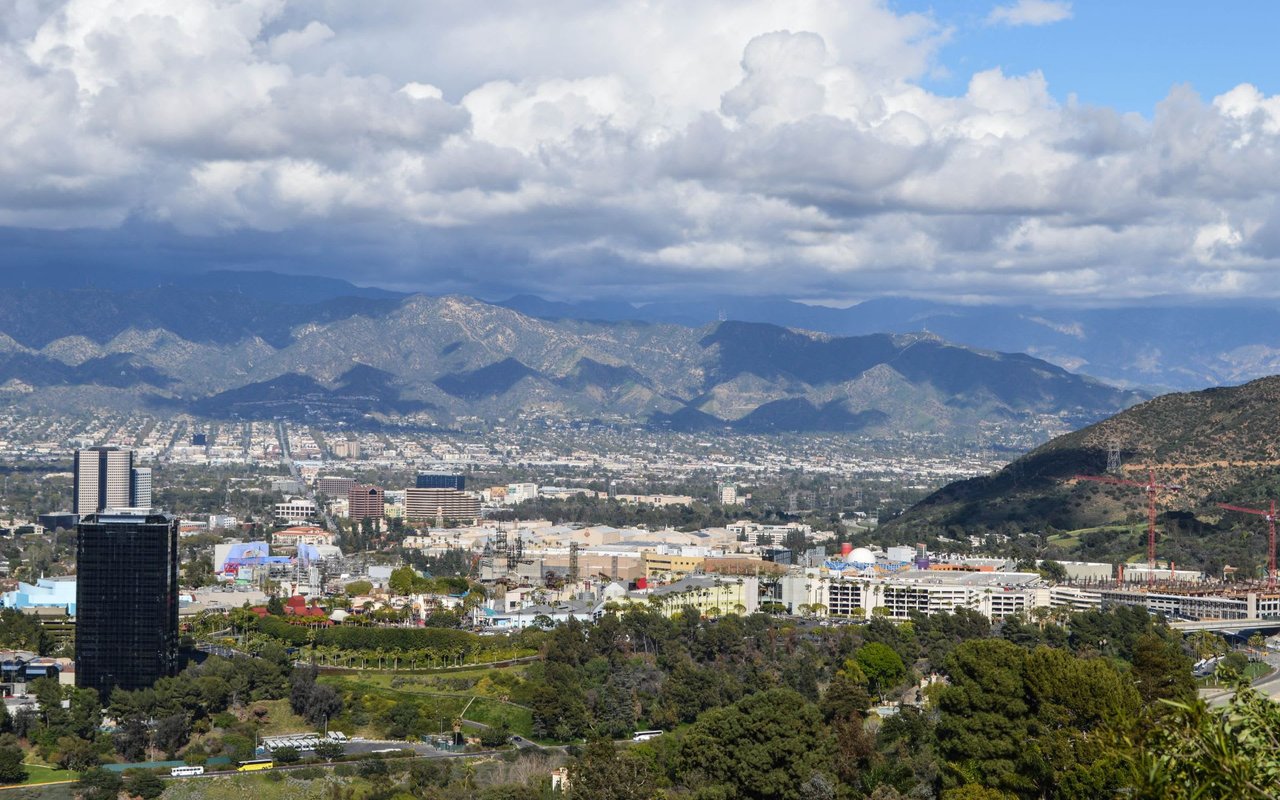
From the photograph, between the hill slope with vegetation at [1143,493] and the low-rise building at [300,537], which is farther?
the low-rise building at [300,537]

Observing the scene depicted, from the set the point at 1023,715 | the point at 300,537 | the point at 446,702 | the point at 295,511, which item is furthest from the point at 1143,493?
the point at 1023,715

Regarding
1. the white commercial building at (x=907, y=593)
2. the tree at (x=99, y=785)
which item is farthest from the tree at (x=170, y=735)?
the white commercial building at (x=907, y=593)

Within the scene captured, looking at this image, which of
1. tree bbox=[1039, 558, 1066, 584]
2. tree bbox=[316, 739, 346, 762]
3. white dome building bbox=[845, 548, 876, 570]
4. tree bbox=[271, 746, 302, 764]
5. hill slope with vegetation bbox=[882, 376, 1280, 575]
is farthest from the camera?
hill slope with vegetation bbox=[882, 376, 1280, 575]

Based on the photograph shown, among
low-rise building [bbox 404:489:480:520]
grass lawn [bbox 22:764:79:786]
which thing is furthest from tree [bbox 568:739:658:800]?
low-rise building [bbox 404:489:480:520]

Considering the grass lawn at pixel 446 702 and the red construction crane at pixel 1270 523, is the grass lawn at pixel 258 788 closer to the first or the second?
the grass lawn at pixel 446 702

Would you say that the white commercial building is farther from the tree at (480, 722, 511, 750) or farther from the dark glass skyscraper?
the dark glass skyscraper

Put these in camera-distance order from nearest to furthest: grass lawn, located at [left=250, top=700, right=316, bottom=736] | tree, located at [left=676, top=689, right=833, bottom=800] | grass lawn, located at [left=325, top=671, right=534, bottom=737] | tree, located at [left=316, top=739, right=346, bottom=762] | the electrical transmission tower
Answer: tree, located at [left=676, top=689, right=833, bottom=800]
tree, located at [left=316, top=739, right=346, bottom=762]
grass lawn, located at [left=250, top=700, right=316, bottom=736]
grass lawn, located at [left=325, top=671, right=534, bottom=737]
the electrical transmission tower

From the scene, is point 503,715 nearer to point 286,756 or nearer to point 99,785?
point 286,756

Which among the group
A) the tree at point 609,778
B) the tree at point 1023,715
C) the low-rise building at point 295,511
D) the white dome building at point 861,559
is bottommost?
the tree at point 609,778
